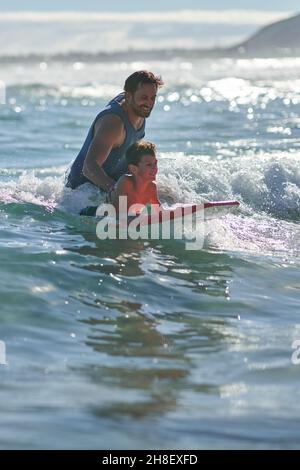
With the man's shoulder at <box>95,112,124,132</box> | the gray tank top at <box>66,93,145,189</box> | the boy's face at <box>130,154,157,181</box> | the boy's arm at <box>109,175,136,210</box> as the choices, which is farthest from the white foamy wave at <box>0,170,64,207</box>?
the boy's face at <box>130,154,157,181</box>

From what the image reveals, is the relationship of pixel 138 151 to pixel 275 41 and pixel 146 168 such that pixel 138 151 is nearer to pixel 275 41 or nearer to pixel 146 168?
pixel 146 168

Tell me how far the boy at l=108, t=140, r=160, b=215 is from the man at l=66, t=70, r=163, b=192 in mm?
203

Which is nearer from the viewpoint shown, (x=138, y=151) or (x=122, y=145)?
(x=138, y=151)

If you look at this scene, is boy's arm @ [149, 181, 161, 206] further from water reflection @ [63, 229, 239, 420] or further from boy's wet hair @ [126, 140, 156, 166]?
water reflection @ [63, 229, 239, 420]

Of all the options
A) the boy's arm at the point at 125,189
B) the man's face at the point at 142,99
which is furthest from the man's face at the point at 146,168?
the man's face at the point at 142,99

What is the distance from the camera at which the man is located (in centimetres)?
873

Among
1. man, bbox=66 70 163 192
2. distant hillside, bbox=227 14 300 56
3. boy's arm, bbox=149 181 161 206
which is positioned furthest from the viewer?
distant hillside, bbox=227 14 300 56

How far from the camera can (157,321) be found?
21.6 ft

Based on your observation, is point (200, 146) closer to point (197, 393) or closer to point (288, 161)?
point (288, 161)

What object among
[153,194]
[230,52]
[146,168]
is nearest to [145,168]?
[146,168]

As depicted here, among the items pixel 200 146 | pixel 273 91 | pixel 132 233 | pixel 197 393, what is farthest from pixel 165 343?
pixel 273 91

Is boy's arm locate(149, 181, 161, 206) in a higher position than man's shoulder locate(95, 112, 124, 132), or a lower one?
lower

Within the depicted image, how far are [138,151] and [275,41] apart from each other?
6180 centimetres

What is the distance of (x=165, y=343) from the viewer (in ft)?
20.1
